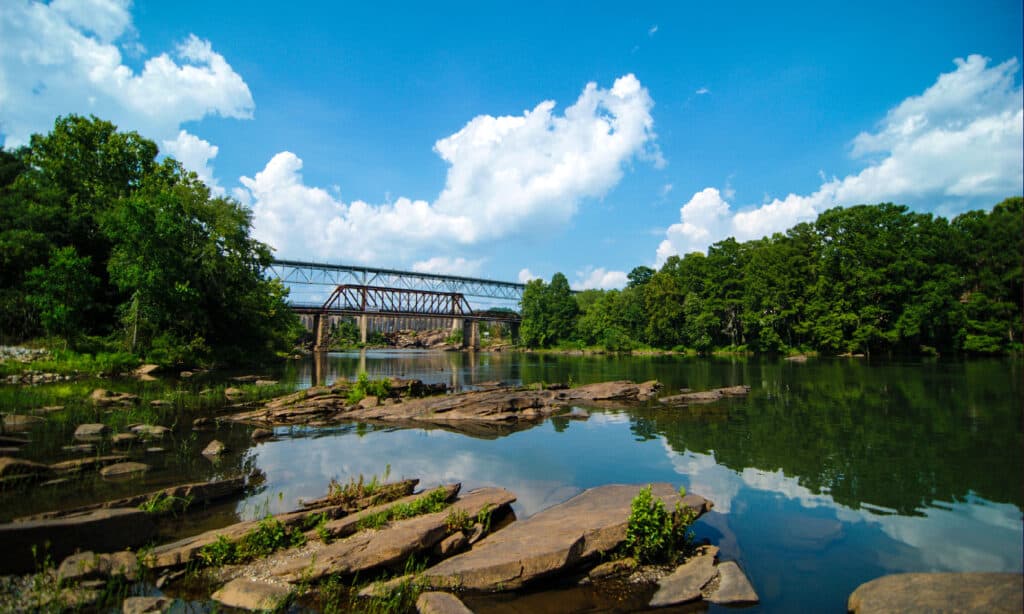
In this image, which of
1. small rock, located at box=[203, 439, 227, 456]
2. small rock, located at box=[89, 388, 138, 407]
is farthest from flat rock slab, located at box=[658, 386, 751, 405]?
small rock, located at box=[89, 388, 138, 407]

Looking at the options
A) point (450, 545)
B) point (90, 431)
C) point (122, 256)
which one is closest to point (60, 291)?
point (122, 256)

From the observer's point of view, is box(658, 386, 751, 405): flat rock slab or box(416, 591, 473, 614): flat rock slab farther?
box(658, 386, 751, 405): flat rock slab

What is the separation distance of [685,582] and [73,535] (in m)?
9.66

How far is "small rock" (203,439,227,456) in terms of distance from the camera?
1437 cm

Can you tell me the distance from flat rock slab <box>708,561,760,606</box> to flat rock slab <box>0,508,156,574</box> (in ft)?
31.6

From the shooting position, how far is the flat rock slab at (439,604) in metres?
5.90

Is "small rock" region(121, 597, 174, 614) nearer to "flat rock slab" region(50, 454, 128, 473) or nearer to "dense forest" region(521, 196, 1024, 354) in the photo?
"flat rock slab" region(50, 454, 128, 473)

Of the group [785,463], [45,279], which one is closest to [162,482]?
[785,463]

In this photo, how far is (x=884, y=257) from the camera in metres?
62.0

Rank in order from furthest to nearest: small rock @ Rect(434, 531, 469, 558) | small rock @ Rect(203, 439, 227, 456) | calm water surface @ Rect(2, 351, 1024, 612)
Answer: small rock @ Rect(203, 439, 227, 456) < calm water surface @ Rect(2, 351, 1024, 612) < small rock @ Rect(434, 531, 469, 558)

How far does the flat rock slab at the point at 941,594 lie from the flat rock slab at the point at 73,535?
11.5m

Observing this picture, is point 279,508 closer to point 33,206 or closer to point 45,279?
point 45,279

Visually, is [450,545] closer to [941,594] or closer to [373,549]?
[373,549]

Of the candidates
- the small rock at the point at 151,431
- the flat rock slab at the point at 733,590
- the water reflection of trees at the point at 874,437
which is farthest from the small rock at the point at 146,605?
the water reflection of trees at the point at 874,437
